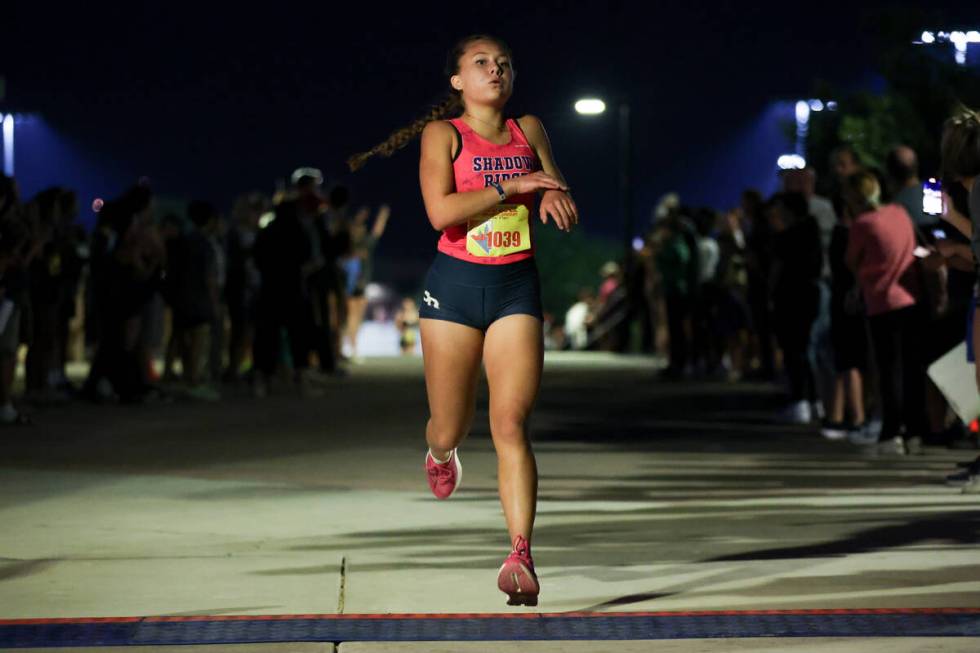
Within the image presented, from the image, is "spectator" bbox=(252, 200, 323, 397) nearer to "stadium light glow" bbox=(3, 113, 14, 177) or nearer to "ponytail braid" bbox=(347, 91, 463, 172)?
"ponytail braid" bbox=(347, 91, 463, 172)

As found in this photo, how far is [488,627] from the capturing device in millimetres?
6457

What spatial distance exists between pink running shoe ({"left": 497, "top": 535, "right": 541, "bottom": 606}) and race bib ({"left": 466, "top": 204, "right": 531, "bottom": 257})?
112 centimetres

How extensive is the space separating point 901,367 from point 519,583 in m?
6.78

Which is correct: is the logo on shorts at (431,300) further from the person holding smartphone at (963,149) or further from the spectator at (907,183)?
the spectator at (907,183)

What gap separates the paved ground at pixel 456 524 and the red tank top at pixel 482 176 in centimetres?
123

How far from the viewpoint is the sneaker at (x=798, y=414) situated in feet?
51.6

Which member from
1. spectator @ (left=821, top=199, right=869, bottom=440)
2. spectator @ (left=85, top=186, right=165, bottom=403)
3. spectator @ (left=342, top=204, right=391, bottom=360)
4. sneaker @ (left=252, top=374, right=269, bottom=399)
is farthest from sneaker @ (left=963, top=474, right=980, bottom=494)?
spectator @ (left=342, top=204, right=391, bottom=360)

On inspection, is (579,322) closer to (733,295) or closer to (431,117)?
(733,295)

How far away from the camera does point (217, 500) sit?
10.4 m

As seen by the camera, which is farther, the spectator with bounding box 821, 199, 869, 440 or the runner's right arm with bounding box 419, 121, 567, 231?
the spectator with bounding box 821, 199, 869, 440

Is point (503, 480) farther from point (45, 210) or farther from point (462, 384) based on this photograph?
point (45, 210)

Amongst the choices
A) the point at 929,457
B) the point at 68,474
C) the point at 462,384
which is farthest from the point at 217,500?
the point at 929,457

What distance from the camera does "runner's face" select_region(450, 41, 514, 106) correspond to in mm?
7238

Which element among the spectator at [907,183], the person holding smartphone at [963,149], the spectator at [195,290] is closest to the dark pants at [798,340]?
the spectator at [907,183]
